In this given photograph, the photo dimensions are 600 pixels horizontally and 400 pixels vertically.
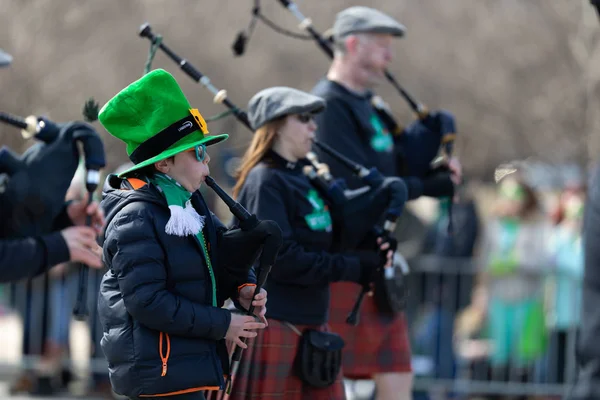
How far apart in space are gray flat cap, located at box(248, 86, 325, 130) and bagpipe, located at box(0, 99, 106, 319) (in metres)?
0.67

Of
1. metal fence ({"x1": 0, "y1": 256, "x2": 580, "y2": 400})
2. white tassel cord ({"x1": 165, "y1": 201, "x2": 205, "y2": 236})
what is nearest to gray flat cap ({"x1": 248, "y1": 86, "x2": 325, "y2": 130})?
white tassel cord ({"x1": 165, "y1": 201, "x2": 205, "y2": 236})

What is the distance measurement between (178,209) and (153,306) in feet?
1.04

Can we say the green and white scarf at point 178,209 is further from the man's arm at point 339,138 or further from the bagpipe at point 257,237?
the man's arm at point 339,138

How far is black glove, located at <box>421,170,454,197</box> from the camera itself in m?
5.67

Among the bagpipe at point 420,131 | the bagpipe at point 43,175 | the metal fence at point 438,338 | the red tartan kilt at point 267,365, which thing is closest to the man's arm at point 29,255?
the bagpipe at point 43,175

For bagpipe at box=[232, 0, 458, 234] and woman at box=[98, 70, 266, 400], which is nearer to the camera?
woman at box=[98, 70, 266, 400]

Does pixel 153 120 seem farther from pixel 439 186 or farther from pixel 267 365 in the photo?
pixel 439 186

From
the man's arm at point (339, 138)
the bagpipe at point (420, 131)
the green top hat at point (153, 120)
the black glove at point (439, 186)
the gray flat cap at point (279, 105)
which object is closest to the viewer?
the green top hat at point (153, 120)

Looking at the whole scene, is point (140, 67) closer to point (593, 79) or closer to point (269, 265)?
point (593, 79)

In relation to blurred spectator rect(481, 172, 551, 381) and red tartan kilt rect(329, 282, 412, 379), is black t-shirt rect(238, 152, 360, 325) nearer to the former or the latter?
red tartan kilt rect(329, 282, 412, 379)

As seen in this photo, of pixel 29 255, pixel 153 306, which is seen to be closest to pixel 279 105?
pixel 29 255

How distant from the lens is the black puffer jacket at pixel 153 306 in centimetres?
375

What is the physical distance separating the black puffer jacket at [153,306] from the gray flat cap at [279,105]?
115 cm

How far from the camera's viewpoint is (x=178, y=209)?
12.5 ft
